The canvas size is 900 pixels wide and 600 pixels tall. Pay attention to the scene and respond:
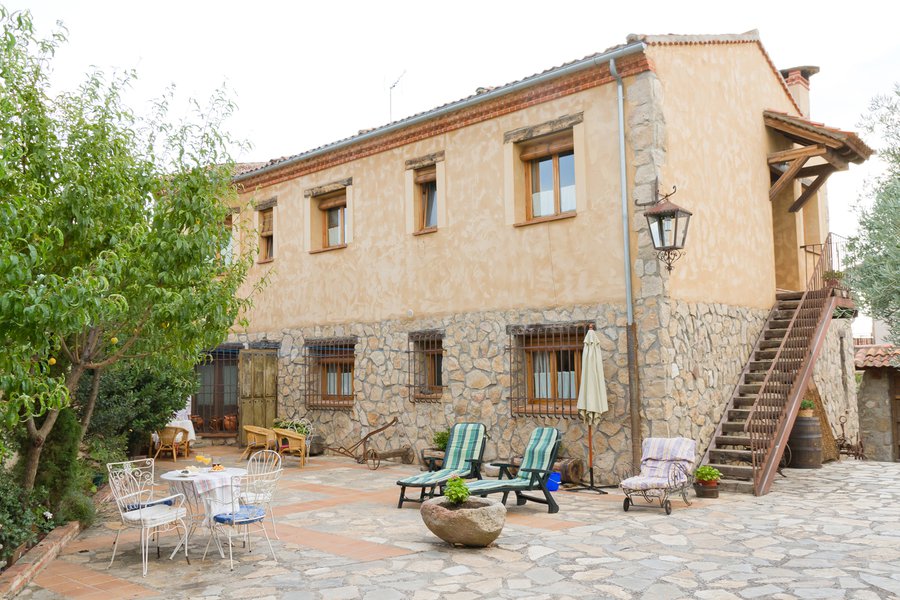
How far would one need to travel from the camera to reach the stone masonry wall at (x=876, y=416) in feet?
55.9

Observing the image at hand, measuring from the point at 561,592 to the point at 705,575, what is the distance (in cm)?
123

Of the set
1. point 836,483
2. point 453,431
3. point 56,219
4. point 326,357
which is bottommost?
point 836,483

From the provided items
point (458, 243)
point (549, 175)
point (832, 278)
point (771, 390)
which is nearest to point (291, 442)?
point (458, 243)

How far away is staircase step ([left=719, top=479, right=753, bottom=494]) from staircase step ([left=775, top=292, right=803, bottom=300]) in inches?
187

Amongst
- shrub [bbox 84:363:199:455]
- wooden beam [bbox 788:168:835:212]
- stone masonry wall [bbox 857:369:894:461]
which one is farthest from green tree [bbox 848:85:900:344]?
stone masonry wall [bbox 857:369:894:461]

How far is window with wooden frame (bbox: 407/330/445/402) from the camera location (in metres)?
12.9

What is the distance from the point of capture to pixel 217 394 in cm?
1725

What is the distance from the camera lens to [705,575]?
19.7 feet

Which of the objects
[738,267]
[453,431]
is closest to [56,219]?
[453,431]

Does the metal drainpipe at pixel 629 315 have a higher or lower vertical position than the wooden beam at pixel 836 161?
lower

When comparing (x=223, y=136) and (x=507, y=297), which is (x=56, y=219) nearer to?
(x=223, y=136)

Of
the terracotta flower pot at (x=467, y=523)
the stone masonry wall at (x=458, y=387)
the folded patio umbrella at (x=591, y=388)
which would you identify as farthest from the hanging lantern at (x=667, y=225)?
the terracotta flower pot at (x=467, y=523)

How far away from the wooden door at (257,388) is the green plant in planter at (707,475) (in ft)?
28.3

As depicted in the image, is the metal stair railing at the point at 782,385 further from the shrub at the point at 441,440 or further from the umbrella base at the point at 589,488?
the shrub at the point at 441,440
